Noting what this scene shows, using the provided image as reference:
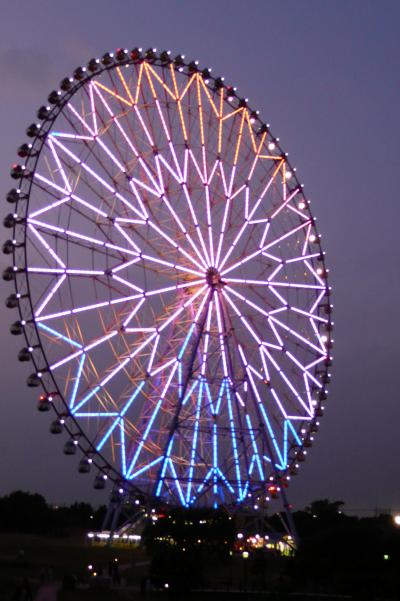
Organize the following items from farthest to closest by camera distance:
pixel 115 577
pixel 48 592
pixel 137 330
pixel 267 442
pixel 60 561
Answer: pixel 60 561 → pixel 267 442 → pixel 115 577 → pixel 137 330 → pixel 48 592

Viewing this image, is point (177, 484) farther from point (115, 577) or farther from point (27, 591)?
point (27, 591)

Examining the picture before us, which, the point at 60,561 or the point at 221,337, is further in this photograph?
the point at 60,561

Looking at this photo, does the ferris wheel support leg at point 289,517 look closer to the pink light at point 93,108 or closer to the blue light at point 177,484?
the blue light at point 177,484

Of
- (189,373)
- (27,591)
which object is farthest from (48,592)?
(189,373)

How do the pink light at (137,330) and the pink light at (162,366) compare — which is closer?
the pink light at (137,330)

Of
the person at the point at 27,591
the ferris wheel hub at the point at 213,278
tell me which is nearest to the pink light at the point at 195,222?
the ferris wheel hub at the point at 213,278

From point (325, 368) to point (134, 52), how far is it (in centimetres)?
1608

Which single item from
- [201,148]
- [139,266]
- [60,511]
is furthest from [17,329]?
[60,511]

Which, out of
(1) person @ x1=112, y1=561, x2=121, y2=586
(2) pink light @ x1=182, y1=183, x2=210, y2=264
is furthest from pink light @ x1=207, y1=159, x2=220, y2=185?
(1) person @ x1=112, y1=561, x2=121, y2=586

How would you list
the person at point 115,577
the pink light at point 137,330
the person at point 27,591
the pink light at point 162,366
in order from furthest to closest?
1. the person at point 115,577
2. the pink light at point 162,366
3. the pink light at point 137,330
4. the person at point 27,591

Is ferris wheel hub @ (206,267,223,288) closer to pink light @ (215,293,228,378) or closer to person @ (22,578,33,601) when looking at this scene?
pink light @ (215,293,228,378)

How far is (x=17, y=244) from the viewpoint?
35.9 meters

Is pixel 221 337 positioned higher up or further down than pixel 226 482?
higher up

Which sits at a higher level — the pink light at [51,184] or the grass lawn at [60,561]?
the pink light at [51,184]
